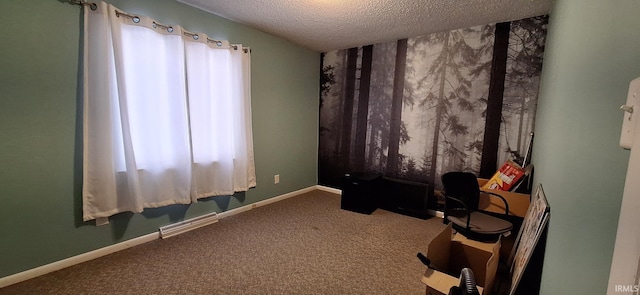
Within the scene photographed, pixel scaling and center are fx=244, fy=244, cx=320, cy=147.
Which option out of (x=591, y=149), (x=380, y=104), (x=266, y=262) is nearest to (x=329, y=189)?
(x=380, y=104)

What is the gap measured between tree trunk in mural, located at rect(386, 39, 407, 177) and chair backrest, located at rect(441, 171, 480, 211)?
1199 mm

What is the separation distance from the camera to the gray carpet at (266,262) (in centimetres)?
177

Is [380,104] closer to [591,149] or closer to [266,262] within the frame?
[266,262]

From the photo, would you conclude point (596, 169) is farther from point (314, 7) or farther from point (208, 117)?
point (208, 117)

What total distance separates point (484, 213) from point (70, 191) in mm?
3593

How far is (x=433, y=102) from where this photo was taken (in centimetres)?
322

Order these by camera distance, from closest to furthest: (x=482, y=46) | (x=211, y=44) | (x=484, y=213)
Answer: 1. (x=484, y=213)
2. (x=211, y=44)
3. (x=482, y=46)

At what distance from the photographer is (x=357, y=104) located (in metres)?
3.90

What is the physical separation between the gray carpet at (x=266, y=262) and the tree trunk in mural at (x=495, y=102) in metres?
0.95

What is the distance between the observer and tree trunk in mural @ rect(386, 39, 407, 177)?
135 inches

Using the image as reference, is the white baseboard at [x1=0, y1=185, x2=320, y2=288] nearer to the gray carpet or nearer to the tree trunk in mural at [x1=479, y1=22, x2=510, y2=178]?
the gray carpet

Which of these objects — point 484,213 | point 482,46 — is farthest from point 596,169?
point 482,46

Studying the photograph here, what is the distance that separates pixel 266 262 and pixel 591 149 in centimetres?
211

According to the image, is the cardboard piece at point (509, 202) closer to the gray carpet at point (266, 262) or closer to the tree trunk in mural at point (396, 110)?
the gray carpet at point (266, 262)
